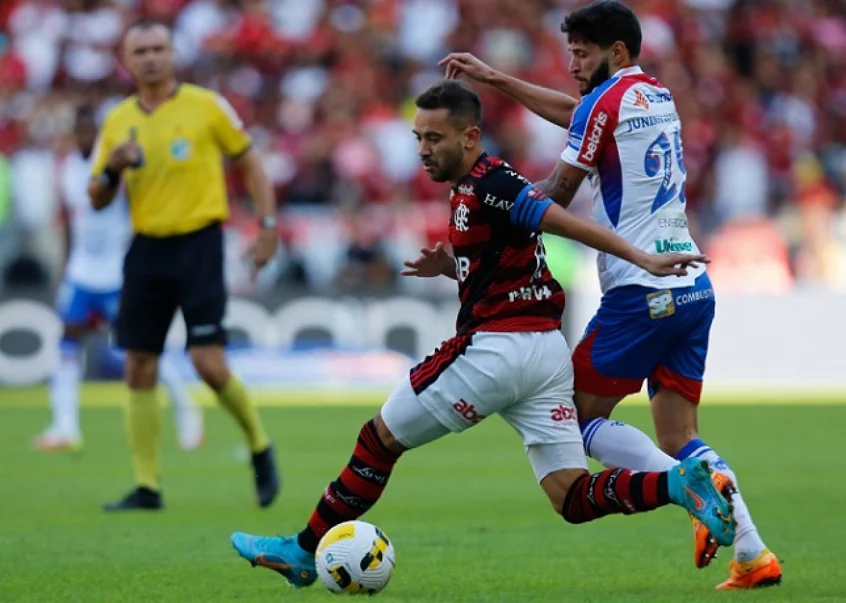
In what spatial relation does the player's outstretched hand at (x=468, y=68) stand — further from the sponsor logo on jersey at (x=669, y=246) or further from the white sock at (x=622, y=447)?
the white sock at (x=622, y=447)

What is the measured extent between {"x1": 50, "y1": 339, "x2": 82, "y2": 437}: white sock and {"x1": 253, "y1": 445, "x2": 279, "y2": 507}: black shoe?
360 centimetres

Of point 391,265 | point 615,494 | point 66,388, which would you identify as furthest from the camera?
point 391,265

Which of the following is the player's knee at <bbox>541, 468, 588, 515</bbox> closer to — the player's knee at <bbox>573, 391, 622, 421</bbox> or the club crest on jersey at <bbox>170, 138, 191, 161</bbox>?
the player's knee at <bbox>573, 391, 622, 421</bbox>

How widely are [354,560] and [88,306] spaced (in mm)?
6774

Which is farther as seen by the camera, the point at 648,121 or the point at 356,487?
the point at 648,121

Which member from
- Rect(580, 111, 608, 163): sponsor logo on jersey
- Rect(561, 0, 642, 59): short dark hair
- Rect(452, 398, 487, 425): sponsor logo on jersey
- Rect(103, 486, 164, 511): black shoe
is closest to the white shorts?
Rect(452, 398, 487, 425): sponsor logo on jersey

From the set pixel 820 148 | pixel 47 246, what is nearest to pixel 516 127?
pixel 820 148

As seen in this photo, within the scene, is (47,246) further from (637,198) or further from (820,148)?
(637,198)

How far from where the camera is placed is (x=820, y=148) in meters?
23.0

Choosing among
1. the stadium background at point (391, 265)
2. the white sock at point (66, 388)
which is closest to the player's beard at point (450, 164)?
the stadium background at point (391, 265)

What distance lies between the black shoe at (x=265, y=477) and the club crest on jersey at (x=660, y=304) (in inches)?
138

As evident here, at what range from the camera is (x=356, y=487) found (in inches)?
246

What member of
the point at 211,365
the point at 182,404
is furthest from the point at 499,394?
the point at 182,404

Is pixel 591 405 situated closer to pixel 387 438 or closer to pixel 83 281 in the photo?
pixel 387 438
